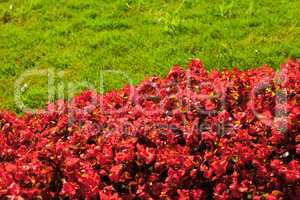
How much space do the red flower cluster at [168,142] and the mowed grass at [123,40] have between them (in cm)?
226

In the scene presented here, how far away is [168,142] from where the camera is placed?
4473mm

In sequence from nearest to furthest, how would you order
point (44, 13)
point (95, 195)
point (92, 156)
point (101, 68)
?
point (95, 195)
point (92, 156)
point (101, 68)
point (44, 13)

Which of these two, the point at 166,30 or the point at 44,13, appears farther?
the point at 44,13

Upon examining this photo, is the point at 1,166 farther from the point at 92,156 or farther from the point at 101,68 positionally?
the point at 101,68

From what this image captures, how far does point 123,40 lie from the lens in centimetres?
834

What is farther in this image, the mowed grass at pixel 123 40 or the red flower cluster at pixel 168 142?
the mowed grass at pixel 123 40

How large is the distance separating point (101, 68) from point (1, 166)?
350 centimetres

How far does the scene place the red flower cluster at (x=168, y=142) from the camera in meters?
4.11

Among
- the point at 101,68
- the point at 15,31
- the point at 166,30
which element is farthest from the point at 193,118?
the point at 15,31

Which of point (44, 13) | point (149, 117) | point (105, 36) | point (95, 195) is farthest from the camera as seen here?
point (44, 13)

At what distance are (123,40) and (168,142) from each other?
4.05 meters

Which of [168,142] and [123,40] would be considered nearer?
[168,142]

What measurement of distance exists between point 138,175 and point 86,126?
31.0 inches

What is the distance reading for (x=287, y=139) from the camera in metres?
4.41
